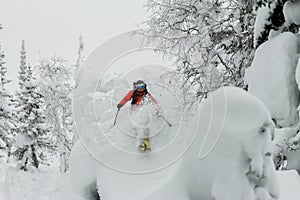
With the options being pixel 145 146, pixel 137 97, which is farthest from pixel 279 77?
pixel 137 97

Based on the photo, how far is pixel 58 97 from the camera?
28531 millimetres

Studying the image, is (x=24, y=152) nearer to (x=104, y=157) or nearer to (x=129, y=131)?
(x=129, y=131)

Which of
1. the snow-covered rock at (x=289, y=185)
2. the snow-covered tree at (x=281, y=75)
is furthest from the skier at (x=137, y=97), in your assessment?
the snow-covered rock at (x=289, y=185)

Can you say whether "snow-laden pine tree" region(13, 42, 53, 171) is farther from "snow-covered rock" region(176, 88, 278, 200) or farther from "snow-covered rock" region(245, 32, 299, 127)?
"snow-covered rock" region(176, 88, 278, 200)

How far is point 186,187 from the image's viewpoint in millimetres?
3545

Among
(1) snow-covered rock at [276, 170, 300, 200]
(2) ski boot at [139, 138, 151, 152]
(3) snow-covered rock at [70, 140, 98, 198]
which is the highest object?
(1) snow-covered rock at [276, 170, 300, 200]

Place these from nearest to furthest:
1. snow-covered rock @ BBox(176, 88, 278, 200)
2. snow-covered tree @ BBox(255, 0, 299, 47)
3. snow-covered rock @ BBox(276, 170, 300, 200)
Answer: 1. snow-covered rock @ BBox(176, 88, 278, 200)
2. snow-covered rock @ BBox(276, 170, 300, 200)
3. snow-covered tree @ BBox(255, 0, 299, 47)

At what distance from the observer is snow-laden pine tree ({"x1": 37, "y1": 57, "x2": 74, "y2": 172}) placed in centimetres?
2822

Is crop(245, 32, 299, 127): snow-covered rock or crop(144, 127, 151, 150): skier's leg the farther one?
crop(144, 127, 151, 150): skier's leg

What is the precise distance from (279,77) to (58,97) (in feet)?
A: 80.2

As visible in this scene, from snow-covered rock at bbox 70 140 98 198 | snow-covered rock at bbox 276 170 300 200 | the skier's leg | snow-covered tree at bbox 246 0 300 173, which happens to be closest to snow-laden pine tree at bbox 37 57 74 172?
the skier's leg

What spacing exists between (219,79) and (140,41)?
10.4 feet

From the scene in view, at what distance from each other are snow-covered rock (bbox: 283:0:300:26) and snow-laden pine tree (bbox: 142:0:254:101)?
3.29 m

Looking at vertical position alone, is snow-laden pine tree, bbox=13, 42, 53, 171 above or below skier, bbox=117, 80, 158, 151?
below
